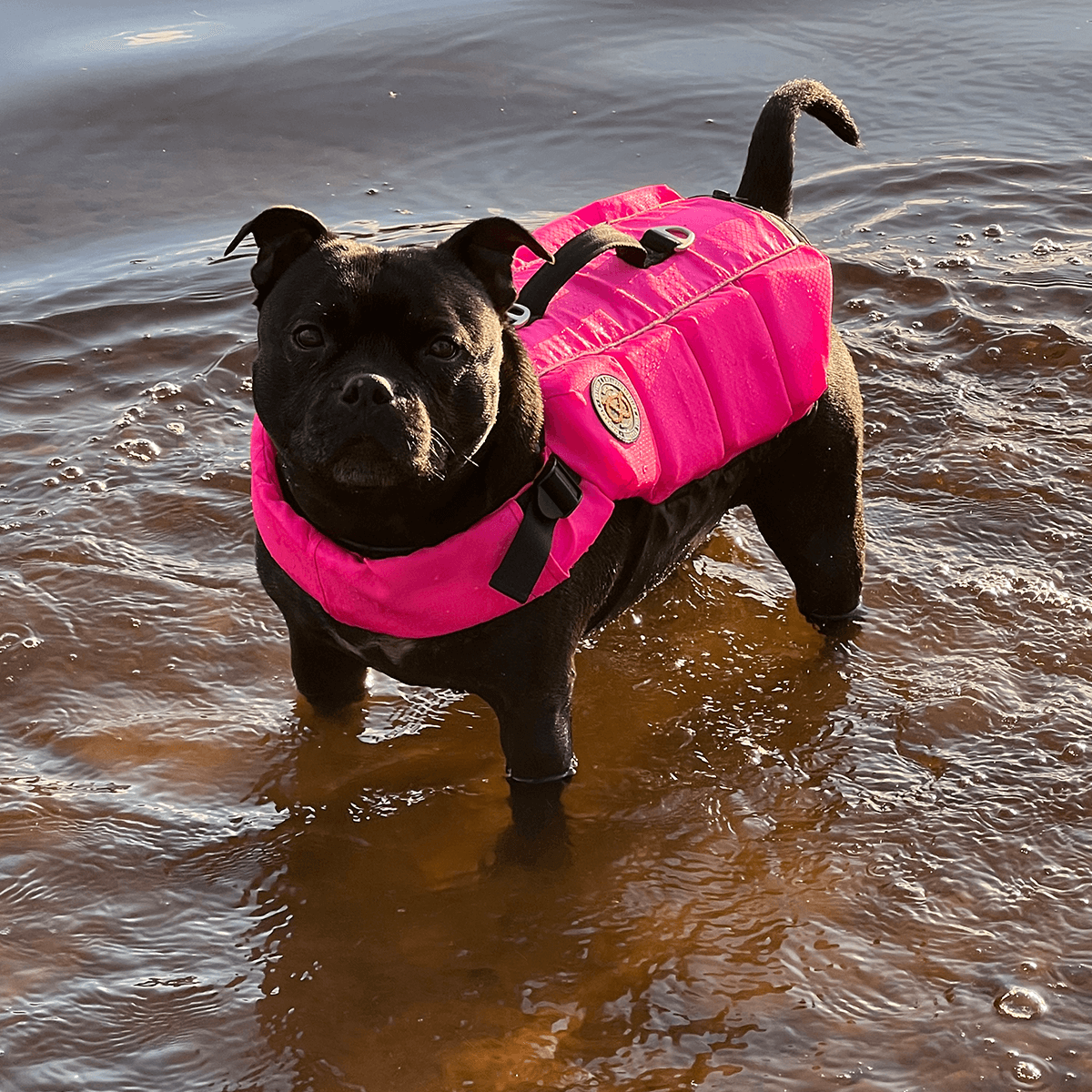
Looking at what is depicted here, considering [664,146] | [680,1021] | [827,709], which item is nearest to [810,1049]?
[680,1021]

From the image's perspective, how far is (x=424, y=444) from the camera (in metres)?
2.93

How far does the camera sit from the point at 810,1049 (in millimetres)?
3314

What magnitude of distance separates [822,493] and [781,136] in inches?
41.6

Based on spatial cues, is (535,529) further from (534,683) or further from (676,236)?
(676,236)

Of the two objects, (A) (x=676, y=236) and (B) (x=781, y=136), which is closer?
(A) (x=676, y=236)

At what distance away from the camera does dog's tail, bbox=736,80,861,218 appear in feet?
13.4

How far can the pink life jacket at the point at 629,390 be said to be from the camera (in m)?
3.23

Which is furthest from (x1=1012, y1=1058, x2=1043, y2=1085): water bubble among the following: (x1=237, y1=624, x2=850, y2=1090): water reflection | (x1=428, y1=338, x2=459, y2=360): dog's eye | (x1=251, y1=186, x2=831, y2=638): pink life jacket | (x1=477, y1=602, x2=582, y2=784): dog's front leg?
(x1=428, y1=338, x2=459, y2=360): dog's eye

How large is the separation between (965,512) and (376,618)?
115 inches

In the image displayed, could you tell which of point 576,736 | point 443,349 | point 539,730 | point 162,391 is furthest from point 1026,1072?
point 162,391

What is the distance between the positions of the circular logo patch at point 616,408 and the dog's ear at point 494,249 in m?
0.33

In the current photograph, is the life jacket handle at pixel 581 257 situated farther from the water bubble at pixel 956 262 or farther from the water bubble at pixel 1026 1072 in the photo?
the water bubble at pixel 956 262

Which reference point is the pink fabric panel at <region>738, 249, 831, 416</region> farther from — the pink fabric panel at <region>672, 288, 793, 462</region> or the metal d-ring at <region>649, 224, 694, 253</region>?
the metal d-ring at <region>649, 224, 694, 253</region>

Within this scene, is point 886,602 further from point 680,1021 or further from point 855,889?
point 680,1021
